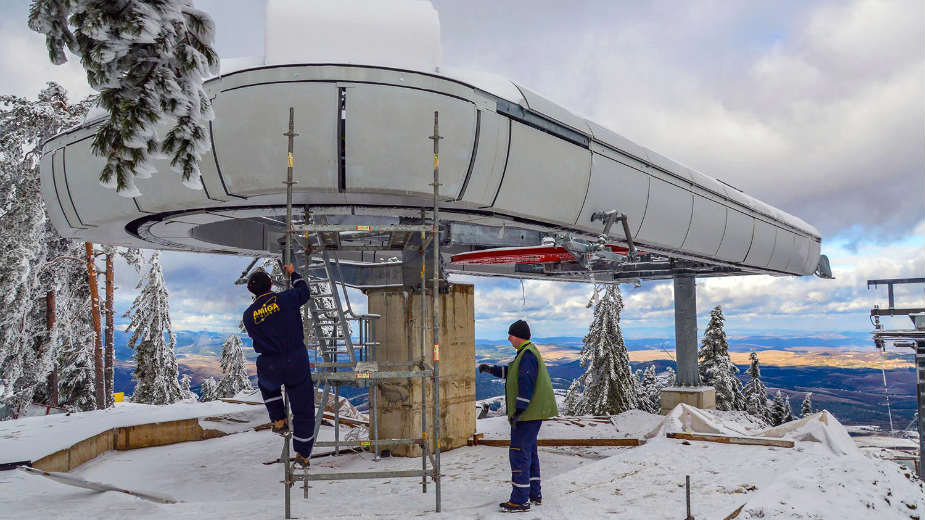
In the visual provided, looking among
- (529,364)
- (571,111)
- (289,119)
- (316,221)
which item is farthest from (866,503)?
(316,221)

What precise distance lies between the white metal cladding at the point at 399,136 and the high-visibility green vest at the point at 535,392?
2349 millimetres

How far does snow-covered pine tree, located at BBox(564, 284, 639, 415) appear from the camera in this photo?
31750mm

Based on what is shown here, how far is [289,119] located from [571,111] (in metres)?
4.50

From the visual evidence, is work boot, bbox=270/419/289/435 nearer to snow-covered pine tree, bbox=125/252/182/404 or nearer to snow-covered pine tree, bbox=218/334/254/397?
snow-covered pine tree, bbox=125/252/182/404

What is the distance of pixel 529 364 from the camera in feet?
19.1

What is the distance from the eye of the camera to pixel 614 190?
31.8 feet

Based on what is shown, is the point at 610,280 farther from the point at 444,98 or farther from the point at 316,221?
the point at 444,98

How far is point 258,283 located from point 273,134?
6.54 feet

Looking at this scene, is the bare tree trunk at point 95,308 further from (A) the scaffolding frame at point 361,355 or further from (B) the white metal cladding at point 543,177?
(B) the white metal cladding at point 543,177

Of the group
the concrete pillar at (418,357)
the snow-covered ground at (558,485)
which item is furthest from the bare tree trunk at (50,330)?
the concrete pillar at (418,357)

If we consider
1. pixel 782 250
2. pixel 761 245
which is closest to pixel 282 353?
pixel 761 245

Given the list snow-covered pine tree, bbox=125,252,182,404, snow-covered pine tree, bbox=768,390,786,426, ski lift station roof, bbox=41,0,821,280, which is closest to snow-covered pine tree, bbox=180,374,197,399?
snow-covered pine tree, bbox=125,252,182,404

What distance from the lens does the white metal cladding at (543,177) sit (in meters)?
7.85

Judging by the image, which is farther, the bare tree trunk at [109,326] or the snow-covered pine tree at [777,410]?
the snow-covered pine tree at [777,410]
